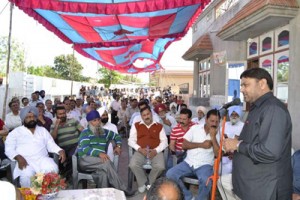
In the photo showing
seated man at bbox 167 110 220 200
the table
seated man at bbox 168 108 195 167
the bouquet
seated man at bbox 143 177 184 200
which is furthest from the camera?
seated man at bbox 168 108 195 167

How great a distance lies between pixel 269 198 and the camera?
2.42m

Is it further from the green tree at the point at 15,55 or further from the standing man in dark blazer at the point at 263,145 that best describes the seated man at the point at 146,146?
the green tree at the point at 15,55

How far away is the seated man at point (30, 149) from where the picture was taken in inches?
168

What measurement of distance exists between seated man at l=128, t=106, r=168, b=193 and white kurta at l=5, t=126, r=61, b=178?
1240 mm

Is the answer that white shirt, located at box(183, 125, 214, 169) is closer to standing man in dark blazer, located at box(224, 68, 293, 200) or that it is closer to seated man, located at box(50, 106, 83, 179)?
standing man in dark blazer, located at box(224, 68, 293, 200)

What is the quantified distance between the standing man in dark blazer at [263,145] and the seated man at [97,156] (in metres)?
2.34

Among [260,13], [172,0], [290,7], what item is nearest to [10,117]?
[172,0]

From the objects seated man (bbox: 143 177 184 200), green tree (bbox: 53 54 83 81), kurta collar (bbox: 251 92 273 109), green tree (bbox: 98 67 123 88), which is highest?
green tree (bbox: 53 54 83 81)

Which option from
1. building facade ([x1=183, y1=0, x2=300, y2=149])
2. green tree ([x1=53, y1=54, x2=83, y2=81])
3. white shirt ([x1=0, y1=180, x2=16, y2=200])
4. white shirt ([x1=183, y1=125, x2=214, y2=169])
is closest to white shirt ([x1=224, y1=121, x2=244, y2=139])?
building facade ([x1=183, y1=0, x2=300, y2=149])

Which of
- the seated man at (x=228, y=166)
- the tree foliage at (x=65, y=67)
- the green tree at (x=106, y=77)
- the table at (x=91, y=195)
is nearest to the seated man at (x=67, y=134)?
the table at (x=91, y=195)

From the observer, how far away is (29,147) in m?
4.47

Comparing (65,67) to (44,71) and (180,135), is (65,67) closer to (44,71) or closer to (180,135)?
(44,71)

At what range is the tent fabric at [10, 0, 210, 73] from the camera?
507 centimetres

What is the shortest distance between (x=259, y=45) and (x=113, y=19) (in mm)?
3604
